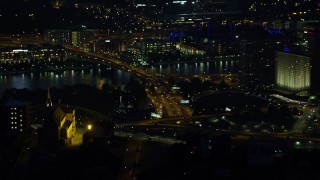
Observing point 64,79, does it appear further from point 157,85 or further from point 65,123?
point 65,123

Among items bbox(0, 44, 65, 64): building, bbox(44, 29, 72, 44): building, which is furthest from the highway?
bbox(44, 29, 72, 44): building

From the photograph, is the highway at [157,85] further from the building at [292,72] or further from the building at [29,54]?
the building at [292,72]

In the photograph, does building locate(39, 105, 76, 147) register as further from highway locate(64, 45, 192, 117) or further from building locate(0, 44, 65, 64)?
building locate(0, 44, 65, 64)

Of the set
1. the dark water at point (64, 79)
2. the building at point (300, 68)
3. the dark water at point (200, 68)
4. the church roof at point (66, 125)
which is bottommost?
the dark water at point (64, 79)

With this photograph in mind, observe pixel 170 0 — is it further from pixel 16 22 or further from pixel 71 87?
pixel 71 87

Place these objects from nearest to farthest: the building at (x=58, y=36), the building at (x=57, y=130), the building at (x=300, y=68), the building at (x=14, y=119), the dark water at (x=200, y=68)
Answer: the building at (x=57, y=130) → the building at (x=14, y=119) → the building at (x=300, y=68) → the dark water at (x=200, y=68) → the building at (x=58, y=36)

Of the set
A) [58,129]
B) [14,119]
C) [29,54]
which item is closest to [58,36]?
[29,54]

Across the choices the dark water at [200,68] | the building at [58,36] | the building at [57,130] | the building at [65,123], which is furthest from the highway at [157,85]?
the building at [57,130]
